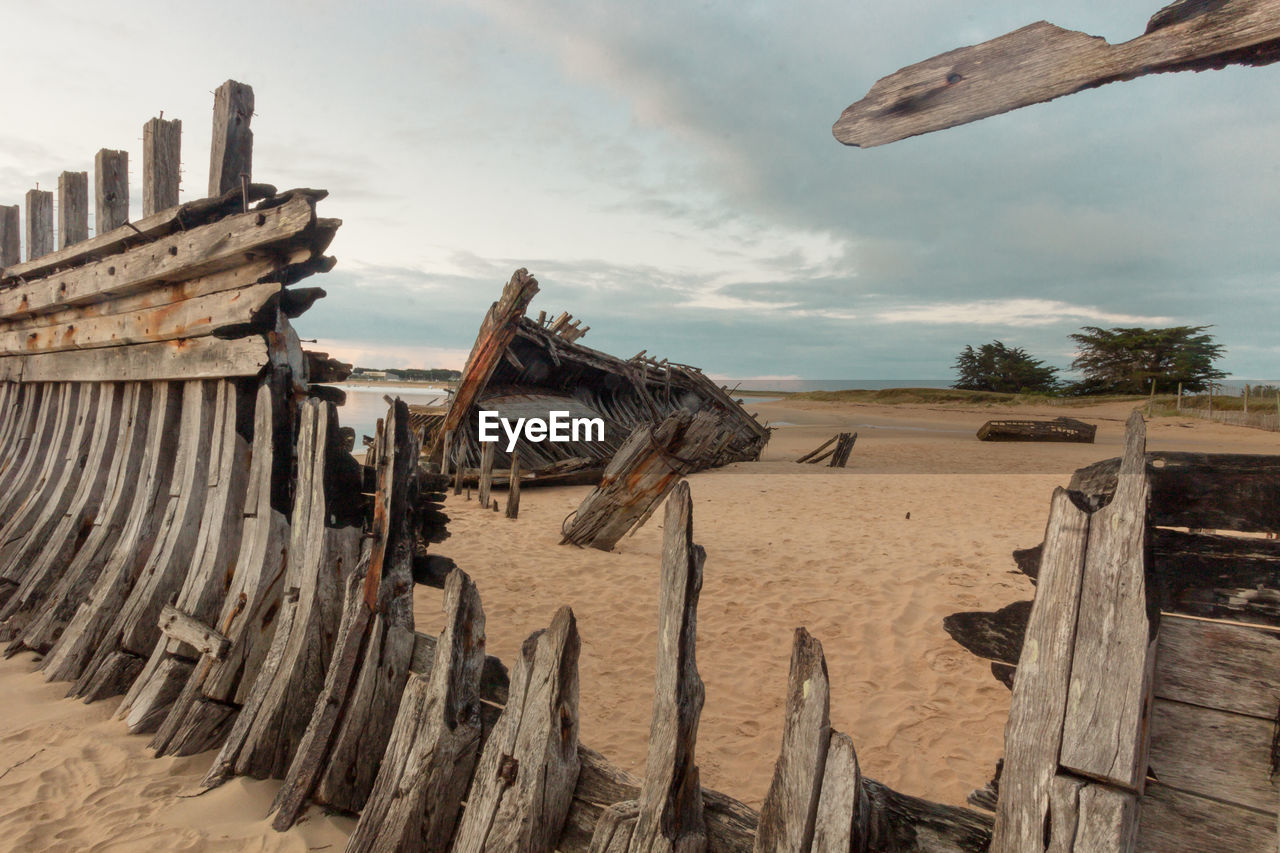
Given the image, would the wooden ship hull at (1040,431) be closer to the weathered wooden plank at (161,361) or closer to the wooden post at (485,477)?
the wooden post at (485,477)

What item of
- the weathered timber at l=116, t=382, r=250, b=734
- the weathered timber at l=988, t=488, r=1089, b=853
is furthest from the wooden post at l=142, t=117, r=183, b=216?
the weathered timber at l=988, t=488, r=1089, b=853

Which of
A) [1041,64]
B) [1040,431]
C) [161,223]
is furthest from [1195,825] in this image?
[1040,431]

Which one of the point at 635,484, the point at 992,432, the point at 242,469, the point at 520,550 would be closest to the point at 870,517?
the point at 635,484

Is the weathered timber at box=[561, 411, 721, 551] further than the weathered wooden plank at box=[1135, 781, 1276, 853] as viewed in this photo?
Yes

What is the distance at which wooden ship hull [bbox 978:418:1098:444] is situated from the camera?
2778cm

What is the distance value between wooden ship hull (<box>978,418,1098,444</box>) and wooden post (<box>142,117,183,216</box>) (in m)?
30.6

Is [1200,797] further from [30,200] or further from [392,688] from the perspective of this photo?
[30,200]

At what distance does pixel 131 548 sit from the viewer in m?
3.83

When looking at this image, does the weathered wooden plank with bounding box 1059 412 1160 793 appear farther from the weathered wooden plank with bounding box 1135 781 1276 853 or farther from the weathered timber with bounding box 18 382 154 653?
the weathered timber with bounding box 18 382 154 653

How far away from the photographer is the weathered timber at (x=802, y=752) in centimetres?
155

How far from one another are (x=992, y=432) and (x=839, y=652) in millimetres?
27695

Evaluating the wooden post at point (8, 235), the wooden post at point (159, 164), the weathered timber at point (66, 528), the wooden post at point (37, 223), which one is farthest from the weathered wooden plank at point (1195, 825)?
the wooden post at point (8, 235)

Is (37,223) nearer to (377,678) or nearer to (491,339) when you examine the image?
(491,339)

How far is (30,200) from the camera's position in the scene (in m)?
6.29
